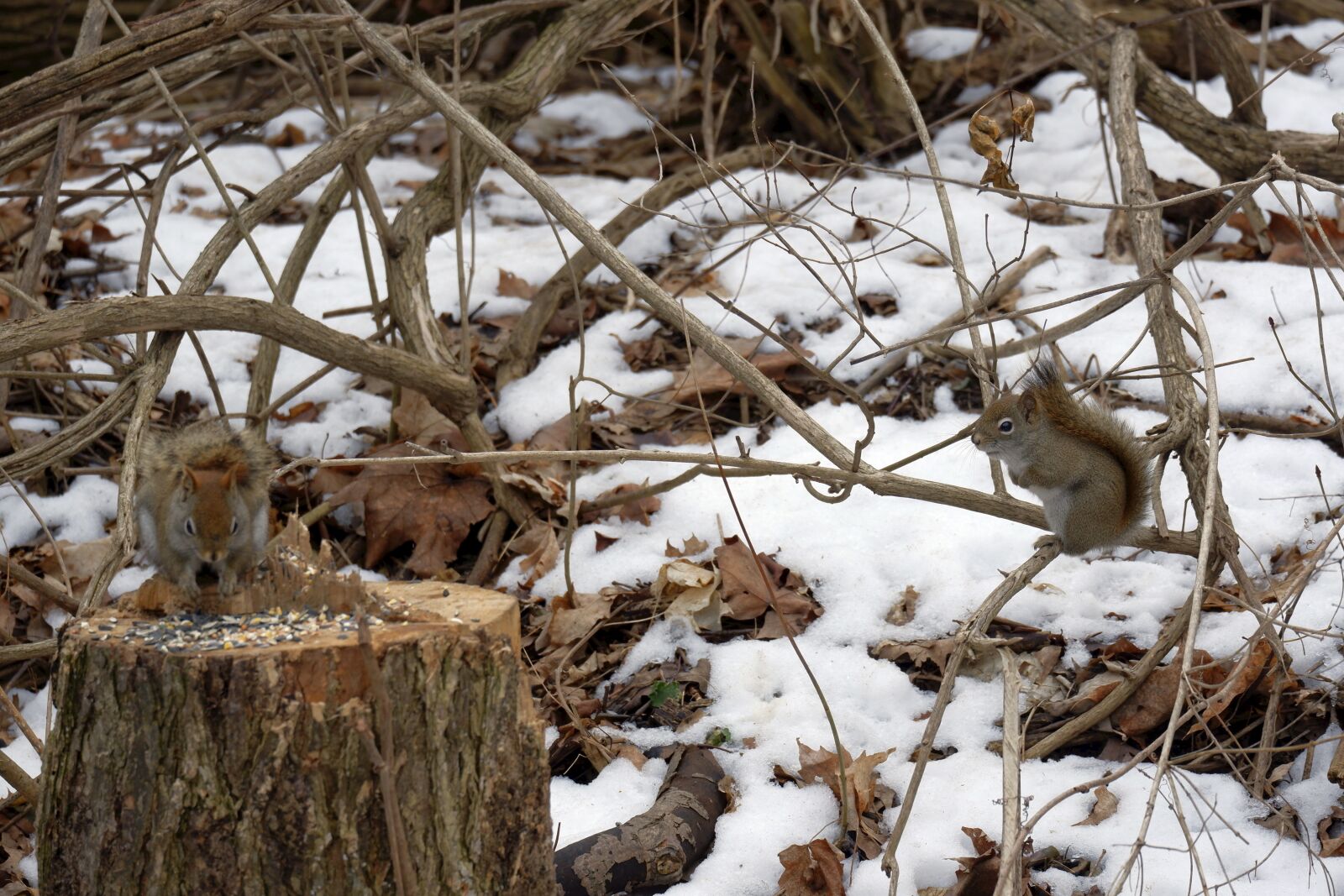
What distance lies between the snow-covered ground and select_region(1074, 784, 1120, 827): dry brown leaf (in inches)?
1.2

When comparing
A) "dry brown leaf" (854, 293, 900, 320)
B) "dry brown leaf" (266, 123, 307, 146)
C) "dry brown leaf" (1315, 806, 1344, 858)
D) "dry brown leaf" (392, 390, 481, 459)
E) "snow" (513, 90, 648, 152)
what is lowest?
"dry brown leaf" (1315, 806, 1344, 858)

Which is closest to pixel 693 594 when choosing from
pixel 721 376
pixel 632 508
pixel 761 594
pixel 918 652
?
pixel 761 594

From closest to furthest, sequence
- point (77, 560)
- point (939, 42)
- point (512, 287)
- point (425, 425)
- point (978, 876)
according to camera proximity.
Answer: point (978, 876), point (77, 560), point (425, 425), point (512, 287), point (939, 42)

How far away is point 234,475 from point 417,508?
1379 millimetres

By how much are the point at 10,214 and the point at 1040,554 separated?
414 cm

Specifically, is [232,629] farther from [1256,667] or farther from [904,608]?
[1256,667]

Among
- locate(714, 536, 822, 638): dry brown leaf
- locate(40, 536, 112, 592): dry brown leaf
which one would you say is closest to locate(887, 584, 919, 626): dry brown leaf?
locate(714, 536, 822, 638): dry brown leaf

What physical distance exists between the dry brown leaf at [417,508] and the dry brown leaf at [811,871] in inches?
56.7

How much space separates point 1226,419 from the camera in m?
3.44

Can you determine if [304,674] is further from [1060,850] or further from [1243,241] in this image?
[1243,241]

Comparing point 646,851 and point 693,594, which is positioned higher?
point 693,594

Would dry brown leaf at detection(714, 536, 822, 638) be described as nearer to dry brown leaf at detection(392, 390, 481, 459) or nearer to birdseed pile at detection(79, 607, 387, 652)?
dry brown leaf at detection(392, 390, 481, 459)

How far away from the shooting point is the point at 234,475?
2.15m

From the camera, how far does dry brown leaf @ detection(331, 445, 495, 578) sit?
3.47 m
